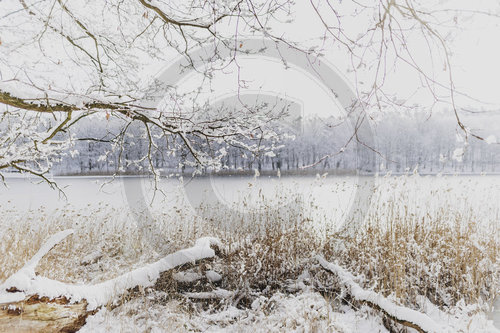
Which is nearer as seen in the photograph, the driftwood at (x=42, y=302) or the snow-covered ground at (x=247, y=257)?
the driftwood at (x=42, y=302)

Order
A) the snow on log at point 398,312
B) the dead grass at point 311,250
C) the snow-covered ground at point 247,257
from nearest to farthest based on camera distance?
the snow on log at point 398,312, the snow-covered ground at point 247,257, the dead grass at point 311,250

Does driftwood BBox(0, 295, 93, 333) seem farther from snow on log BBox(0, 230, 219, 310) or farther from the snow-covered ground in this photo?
the snow-covered ground

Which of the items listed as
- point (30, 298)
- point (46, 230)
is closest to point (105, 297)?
point (30, 298)

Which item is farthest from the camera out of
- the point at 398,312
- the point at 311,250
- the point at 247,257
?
the point at 311,250

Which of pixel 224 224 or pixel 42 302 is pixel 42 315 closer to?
pixel 42 302

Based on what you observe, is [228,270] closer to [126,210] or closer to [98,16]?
[98,16]

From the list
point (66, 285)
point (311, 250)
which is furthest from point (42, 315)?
point (311, 250)

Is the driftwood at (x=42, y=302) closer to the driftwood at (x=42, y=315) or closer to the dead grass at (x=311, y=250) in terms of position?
the driftwood at (x=42, y=315)

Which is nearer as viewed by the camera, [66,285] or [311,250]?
[66,285]

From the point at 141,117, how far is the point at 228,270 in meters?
2.48

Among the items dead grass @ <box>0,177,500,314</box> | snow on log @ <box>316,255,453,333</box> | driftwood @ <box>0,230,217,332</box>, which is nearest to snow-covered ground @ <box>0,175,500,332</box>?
dead grass @ <box>0,177,500,314</box>

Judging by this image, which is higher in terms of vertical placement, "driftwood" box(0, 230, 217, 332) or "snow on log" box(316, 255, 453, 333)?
"driftwood" box(0, 230, 217, 332)

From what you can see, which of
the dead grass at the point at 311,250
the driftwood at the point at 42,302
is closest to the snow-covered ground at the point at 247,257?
the dead grass at the point at 311,250

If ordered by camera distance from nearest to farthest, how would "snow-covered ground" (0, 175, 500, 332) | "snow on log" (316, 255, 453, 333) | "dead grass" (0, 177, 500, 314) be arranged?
"snow on log" (316, 255, 453, 333), "snow-covered ground" (0, 175, 500, 332), "dead grass" (0, 177, 500, 314)
